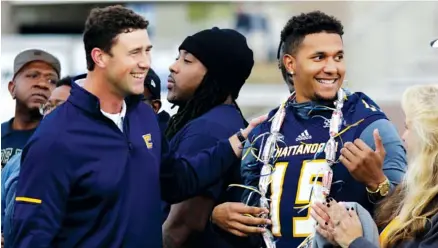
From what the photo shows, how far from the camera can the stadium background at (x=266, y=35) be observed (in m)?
10.5

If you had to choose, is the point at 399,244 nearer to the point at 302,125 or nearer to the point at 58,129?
the point at 302,125

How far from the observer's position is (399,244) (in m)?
3.50

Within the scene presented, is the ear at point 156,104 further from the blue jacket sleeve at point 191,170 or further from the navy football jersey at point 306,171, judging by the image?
the navy football jersey at point 306,171

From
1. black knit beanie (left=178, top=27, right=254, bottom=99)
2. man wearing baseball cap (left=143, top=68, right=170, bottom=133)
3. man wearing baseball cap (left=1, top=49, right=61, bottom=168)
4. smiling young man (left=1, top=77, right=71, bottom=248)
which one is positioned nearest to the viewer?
smiling young man (left=1, top=77, right=71, bottom=248)

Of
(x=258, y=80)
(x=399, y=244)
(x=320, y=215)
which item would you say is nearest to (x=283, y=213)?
(x=320, y=215)

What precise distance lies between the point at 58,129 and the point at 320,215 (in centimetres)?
101

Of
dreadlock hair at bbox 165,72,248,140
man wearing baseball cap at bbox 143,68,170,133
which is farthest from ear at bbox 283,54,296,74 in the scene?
man wearing baseball cap at bbox 143,68,170,133

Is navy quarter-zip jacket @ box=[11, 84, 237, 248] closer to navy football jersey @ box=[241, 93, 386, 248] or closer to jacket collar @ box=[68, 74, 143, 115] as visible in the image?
jacket collar @ box=[68, 74, 143, 115]

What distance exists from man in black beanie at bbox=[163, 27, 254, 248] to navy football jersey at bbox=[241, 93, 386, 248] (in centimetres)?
46

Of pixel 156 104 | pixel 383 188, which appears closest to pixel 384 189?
pixel 383 188

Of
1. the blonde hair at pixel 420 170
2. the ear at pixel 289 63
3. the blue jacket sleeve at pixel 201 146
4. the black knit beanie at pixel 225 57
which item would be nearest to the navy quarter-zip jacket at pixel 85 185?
the blue jacket sleeve at pixel 201 146

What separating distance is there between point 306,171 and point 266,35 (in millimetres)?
9389

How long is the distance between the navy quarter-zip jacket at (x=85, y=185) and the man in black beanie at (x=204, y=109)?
442 millimetres

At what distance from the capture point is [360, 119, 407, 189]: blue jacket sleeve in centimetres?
393
